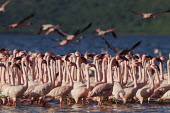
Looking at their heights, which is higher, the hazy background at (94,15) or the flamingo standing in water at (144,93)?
the hazy background at (94,15)

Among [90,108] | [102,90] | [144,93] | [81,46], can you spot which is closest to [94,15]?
[81,46]

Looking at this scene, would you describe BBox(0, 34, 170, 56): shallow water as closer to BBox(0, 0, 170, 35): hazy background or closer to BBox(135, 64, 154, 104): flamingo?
BBox(135, 64, 154, 104): flamingo

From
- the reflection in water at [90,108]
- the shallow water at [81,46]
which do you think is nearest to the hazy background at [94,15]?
the shallow water at [81,46]

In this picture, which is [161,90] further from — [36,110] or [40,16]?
[40,16]

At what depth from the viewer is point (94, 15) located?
18550 centimetres

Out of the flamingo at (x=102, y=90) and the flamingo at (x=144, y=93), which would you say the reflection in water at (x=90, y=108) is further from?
the flamingo at (x=102, y=90)

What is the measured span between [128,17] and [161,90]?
16008cm

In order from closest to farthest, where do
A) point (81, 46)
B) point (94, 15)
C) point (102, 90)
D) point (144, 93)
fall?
point (102, 90)
point (144, 93)
point (81, 46)
point (94, 15)

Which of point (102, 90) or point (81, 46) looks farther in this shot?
point (81, 46)

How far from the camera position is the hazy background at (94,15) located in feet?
550

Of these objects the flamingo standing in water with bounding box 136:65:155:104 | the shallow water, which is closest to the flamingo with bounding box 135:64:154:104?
the flamingo standing in water with bounding box 136:65:155:104

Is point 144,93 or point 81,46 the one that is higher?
point 81,46

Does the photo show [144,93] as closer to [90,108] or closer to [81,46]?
[90,108]

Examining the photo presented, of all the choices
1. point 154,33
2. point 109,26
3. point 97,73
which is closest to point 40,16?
point 109,26
